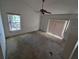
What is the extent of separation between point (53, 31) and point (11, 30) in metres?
3.57

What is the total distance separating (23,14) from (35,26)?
1.83m

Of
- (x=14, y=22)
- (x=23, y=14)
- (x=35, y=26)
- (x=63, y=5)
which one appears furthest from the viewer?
(x=35, y=26)

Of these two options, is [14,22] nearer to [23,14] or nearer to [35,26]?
[23,14]

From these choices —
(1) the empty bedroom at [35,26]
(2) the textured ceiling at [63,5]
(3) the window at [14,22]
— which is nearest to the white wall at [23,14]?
(1) the empty bedroom at [35,26]

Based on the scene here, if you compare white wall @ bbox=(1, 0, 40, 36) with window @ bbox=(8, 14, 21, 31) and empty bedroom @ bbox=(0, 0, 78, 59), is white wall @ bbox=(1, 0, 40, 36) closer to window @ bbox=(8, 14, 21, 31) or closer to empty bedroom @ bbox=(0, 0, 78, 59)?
empty bedroom @ bbox=(0, 0, 78, 59)

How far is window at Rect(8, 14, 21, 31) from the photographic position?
4257mm

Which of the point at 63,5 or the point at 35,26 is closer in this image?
the point at 63,5

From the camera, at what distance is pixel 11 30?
14.4ft

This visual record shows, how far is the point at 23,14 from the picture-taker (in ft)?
15.9

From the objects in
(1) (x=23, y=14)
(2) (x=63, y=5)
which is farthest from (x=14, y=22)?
(2) (x=63, y=5)

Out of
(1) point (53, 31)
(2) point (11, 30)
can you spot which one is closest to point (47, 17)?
(1) point (53, 31)

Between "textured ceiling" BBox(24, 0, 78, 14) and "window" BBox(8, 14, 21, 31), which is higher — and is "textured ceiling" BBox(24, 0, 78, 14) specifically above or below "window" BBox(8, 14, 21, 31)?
above

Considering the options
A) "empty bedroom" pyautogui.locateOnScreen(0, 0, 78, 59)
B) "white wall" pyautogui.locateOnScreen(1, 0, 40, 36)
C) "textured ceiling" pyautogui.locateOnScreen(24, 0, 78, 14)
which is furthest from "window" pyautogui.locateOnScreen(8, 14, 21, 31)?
"textured ceiling" pyautogui.locateOnScreen(24, 0, 78, 14)

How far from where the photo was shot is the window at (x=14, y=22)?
4257 mm
